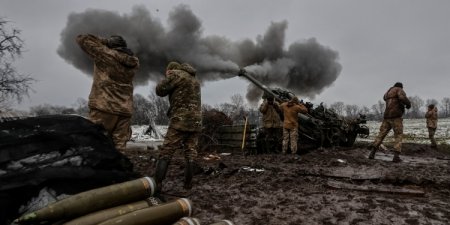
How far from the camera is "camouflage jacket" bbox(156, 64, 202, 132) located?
5457 millimetres

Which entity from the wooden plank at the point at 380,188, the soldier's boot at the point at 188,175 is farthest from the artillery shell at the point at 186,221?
the wooden plank at the point at 380,188

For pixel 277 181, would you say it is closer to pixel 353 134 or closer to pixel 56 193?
pixel 56 193

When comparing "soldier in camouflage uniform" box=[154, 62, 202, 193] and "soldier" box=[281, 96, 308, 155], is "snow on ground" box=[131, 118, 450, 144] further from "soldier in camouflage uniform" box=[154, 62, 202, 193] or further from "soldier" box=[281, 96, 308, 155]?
"soldier in camouflage uniform" box=[154, 62, 202, 193]

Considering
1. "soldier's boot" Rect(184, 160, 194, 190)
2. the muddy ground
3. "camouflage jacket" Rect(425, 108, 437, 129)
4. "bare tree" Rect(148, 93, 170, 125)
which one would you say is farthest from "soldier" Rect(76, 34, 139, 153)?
"bare tree" Rect(148, 93, 170, 125)

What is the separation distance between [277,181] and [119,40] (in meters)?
3.09

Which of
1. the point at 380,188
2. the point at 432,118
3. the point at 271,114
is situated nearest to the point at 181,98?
the point at 380,188

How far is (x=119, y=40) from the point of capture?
5211 mm

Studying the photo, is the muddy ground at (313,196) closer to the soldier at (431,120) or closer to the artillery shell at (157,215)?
the artillery shell at (157,215)

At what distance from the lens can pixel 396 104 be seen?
9.66 metres

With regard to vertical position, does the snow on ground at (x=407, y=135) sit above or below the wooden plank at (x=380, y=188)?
above

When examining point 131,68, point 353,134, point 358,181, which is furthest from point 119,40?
point 353,134

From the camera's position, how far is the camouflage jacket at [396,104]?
9.58 metres

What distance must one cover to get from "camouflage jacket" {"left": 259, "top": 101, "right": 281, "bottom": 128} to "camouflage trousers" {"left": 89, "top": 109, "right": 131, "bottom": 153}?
7431mm

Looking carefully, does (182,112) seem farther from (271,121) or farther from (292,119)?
(271,121)
